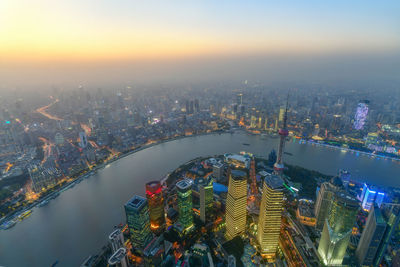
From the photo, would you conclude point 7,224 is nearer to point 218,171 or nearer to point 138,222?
point 138,222

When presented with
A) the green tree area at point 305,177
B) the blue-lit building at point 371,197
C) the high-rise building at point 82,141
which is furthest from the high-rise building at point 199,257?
the high-rise building at point 82,141

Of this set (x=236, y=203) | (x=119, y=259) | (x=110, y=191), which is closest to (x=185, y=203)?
(x=236, y=203)

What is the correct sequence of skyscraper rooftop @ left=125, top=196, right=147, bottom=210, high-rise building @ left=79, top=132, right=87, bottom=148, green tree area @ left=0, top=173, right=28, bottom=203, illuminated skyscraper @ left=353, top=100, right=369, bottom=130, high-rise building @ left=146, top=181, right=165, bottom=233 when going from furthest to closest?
illuminated skyscraper @ left=353, top=100, right=369, bottom=130 < high-rise building @ left=79, top=132, right=87, bottom=148 < green tree area @ left=0, top=173, right=28, bottom=203 < high-rise building @ left=146, top=181, right=165, bottom=233 < skyscraper rooftop @ left=125, top=196, right=147, bottom=210

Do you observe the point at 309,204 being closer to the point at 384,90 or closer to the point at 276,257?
the point at 276,257

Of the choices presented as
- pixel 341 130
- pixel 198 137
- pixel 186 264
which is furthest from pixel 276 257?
pixel 341 130

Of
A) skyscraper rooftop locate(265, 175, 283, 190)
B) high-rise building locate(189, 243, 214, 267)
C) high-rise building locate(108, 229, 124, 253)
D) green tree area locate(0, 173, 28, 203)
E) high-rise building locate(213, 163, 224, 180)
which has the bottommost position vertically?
green tree area locate(0, 173, 28, 203)

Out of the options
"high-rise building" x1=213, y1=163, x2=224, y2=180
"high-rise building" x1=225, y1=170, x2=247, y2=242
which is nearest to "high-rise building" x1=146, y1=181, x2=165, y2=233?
"high-rise building" x1=225, y1=170, x2=247, y2=242

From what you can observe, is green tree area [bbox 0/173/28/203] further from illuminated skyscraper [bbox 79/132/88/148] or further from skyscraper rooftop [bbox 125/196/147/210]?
skyscraper rooftop [bbox 125/196/147/210]
